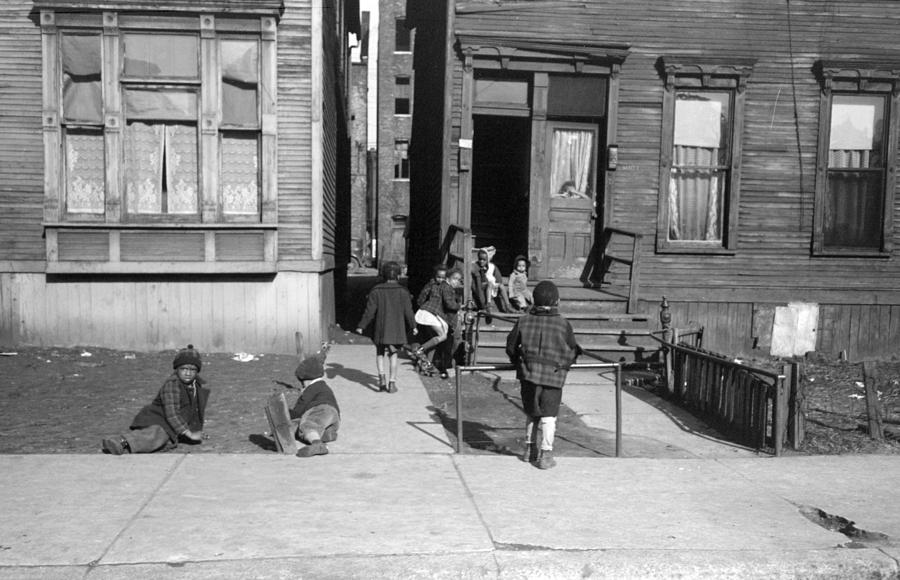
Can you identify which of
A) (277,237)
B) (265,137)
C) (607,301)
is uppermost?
(265,137)

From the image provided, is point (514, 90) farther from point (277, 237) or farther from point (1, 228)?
point (1, 228)

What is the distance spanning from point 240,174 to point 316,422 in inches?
242

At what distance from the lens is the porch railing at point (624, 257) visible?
41.1 feet

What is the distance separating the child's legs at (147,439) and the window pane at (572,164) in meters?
8.47

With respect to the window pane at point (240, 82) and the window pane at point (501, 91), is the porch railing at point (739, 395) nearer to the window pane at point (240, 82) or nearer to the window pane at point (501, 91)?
the window pane at point (501, 91)

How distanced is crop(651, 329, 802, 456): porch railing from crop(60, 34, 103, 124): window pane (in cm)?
914

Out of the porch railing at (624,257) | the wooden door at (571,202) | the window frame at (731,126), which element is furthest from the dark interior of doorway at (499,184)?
the window frame at (731,126)

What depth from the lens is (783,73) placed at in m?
13.7

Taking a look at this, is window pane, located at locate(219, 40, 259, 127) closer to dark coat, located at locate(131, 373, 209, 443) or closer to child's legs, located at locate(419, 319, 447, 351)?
child's legs, located at locate(419, 319, 447, 351)

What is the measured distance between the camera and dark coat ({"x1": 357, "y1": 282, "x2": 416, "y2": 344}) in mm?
9977

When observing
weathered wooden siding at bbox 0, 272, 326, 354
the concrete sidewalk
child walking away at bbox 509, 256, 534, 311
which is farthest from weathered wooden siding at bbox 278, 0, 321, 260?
the concrete sidewalk

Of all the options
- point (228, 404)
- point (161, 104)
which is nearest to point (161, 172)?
point (161, 104)

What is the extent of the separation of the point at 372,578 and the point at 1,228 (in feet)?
33.5

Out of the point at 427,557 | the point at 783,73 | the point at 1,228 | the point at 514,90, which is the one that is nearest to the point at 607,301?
the point at 514,90
